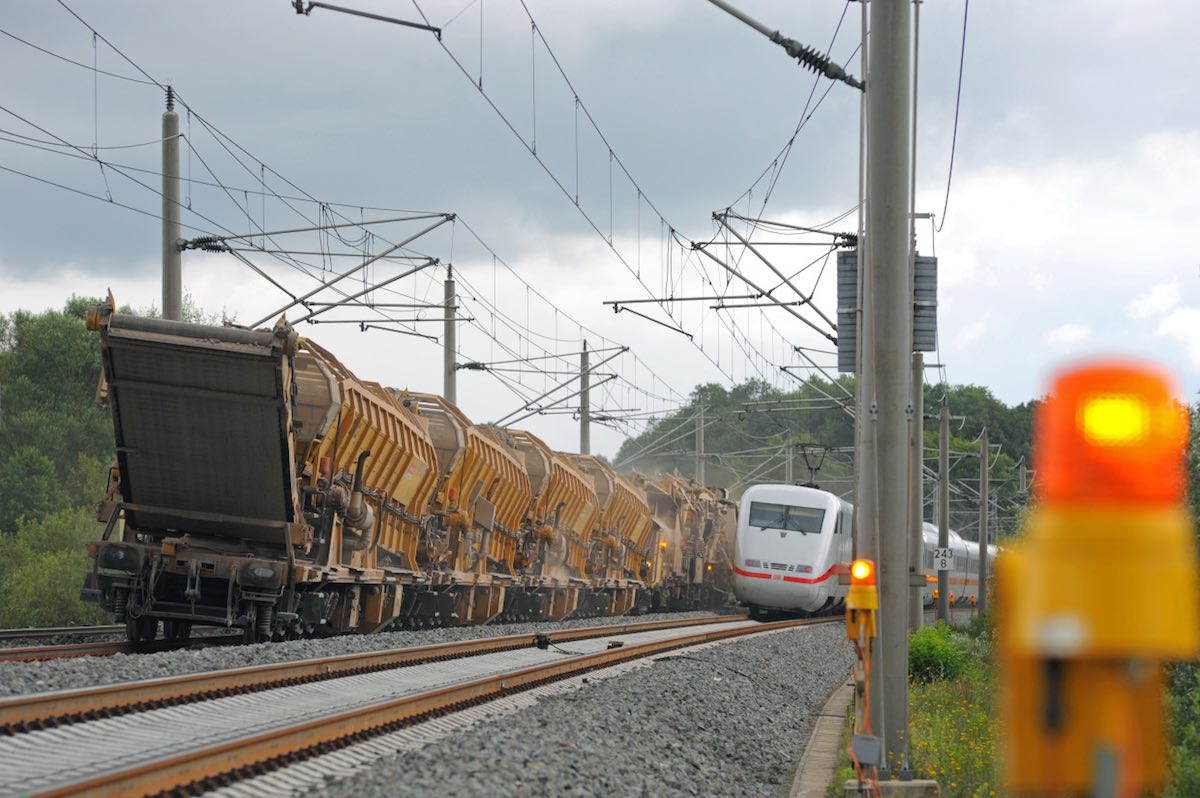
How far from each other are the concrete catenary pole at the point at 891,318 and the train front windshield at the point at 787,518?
24243mm

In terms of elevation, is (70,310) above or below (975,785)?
above

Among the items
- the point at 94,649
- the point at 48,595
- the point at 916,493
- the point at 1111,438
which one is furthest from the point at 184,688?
the point at 48,595

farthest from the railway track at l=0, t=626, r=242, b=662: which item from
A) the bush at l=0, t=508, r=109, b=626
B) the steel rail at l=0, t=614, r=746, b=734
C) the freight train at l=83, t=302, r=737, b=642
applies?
the bush at l=0, t=508, r=109, b=626

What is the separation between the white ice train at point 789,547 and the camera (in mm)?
34812

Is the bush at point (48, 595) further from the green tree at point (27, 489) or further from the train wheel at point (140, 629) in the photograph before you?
the green tree at point (27, 489)

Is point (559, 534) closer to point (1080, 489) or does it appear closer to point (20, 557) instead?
point (20, 557)

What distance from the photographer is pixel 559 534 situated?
1181 inches

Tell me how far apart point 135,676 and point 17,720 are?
8.87 ft

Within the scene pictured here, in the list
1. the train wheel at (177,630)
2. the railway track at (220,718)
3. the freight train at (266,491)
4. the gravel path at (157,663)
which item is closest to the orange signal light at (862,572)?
the railway track at (220,718)

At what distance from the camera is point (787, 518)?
35.5 metres

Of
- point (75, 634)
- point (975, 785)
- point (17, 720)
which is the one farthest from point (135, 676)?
point (75, 634)

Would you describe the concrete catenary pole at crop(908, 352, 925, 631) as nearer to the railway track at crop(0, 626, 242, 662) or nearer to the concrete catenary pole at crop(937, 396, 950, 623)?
the concrete catenary pole at crop(937, 396, 950, 623)

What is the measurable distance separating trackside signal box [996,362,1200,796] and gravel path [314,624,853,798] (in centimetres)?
579

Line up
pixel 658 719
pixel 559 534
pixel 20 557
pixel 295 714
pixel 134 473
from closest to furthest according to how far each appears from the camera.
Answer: pixel 295 714
pixel 658 719
pixel 134 473
pixel 559 534
pixel 20 557
